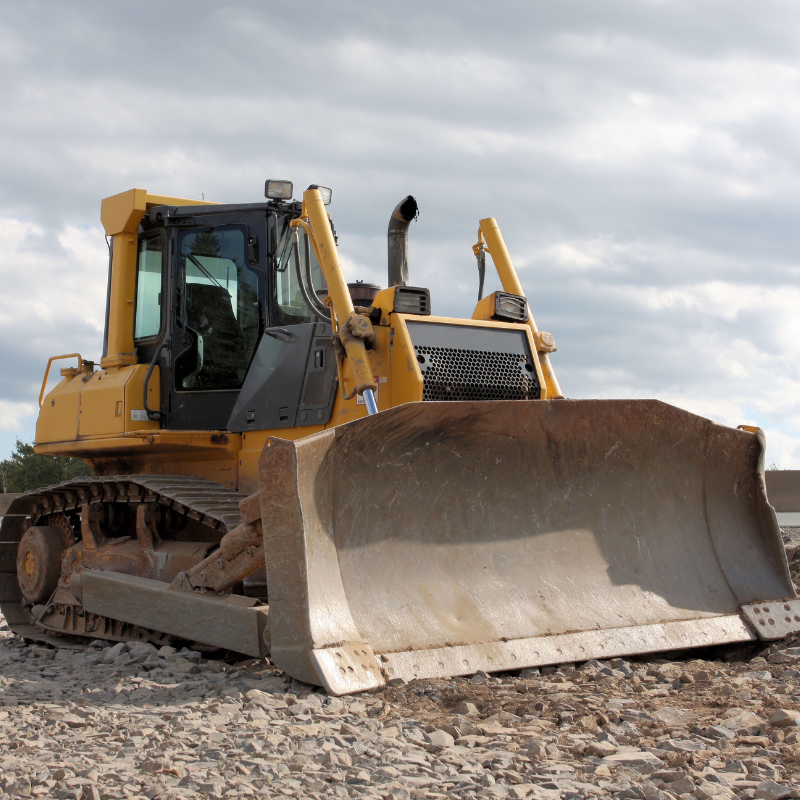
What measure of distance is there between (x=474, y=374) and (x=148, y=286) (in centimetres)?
252

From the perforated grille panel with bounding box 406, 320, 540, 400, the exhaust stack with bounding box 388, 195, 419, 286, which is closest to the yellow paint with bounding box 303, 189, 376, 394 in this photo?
the perforated grille panel with bounding box 406, 320, 540, 400

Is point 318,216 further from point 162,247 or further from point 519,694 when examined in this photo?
point 519,694

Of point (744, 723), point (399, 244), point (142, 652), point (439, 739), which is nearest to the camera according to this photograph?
point (439, 739)

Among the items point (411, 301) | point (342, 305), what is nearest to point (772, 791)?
point (411, 301)

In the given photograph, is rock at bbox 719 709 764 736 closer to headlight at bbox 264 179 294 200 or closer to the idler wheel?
headlight at bbox 264 179 294 200

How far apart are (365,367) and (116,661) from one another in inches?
74.2

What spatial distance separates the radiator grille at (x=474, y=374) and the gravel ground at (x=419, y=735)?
5.00 feet

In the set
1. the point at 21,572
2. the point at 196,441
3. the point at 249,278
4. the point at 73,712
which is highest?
the point at 249,278

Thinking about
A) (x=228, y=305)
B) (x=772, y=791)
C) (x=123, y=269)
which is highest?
(x=123, y=269)

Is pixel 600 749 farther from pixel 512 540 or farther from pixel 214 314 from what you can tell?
pixel 214 314

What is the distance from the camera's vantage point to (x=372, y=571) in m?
4.02

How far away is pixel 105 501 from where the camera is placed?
5.83 meters

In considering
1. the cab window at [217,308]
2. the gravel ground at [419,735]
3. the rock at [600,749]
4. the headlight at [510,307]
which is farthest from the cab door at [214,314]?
the rock at [600,749]

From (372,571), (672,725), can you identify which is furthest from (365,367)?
(672,725)
